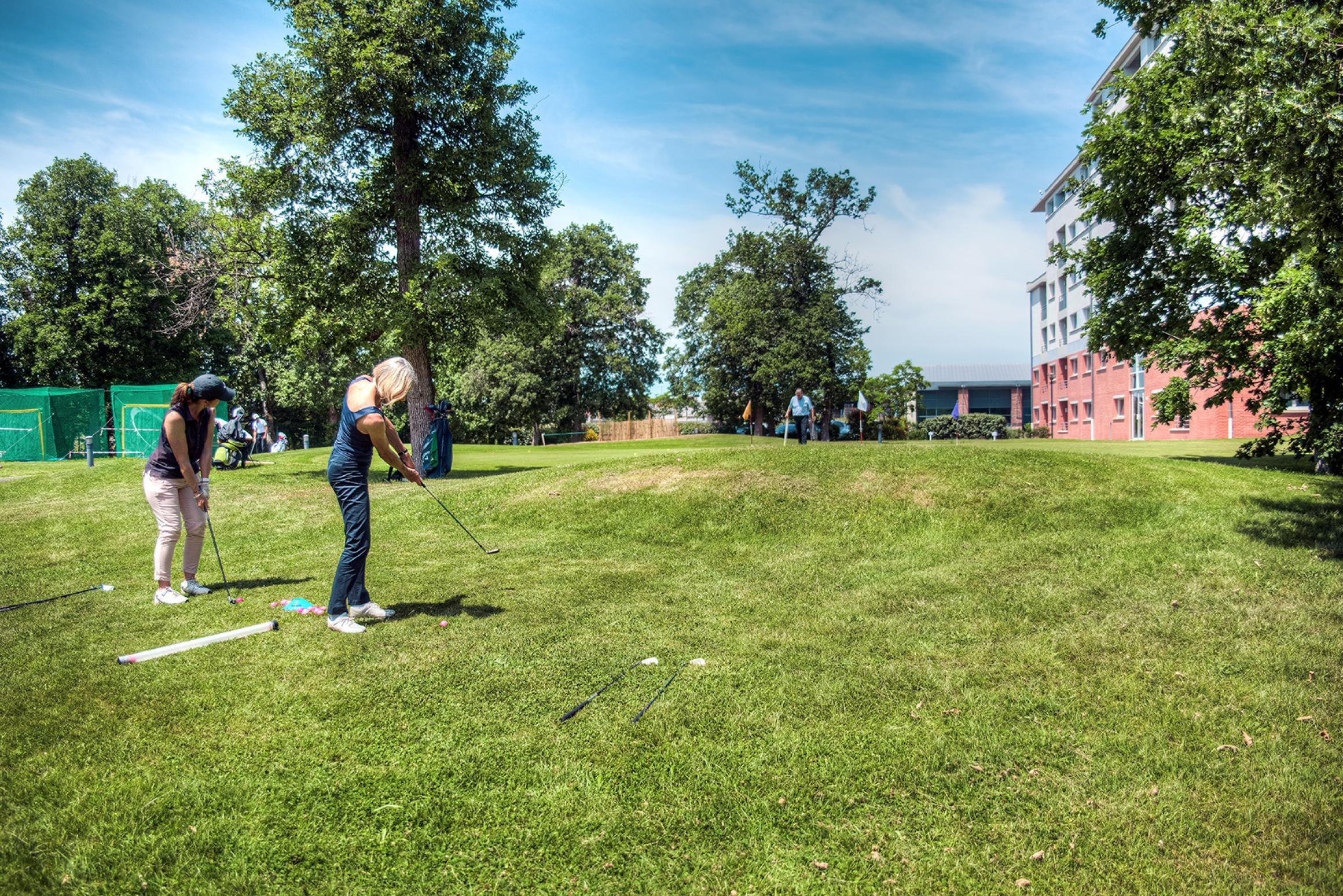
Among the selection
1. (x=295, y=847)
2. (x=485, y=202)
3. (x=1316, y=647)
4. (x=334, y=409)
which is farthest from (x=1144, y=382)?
(x=334, y=409)

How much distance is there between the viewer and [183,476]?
291 inches

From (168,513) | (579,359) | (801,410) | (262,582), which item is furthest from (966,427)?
(168,513)

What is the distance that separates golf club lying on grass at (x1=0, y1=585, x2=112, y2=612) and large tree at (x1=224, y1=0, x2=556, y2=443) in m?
11.8

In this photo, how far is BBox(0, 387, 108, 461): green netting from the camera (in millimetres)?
30125

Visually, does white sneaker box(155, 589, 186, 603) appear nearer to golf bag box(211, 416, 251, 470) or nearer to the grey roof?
golf bag box(211, 416, 251, 470)

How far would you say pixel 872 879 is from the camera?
3.12 meters

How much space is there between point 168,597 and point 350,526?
2534mm

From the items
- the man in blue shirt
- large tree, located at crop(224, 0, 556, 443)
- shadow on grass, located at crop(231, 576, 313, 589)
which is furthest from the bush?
shadow on grass, located at crop(231, 576, 313, 589)

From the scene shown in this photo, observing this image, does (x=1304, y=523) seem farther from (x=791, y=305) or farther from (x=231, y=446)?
(x=791, y=305)

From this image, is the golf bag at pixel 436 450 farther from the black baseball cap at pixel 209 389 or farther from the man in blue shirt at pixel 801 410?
the black baseball cap at pixel 209 389

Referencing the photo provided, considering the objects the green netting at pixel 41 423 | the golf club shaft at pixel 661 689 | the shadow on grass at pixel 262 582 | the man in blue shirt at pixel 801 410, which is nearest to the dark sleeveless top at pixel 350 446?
the shadow on grass at pixel 262 582

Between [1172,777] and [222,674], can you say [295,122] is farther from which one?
[1172,777]

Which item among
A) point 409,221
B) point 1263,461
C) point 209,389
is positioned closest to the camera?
point 209,389

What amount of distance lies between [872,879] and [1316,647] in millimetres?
5146
